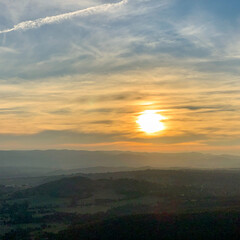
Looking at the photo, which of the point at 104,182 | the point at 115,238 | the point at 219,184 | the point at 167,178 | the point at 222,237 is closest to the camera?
the point at 222,237

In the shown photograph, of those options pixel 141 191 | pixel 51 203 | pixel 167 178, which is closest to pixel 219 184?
pixel 167 178

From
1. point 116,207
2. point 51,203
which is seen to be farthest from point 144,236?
point 51,203

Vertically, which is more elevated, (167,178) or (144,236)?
(167,178)

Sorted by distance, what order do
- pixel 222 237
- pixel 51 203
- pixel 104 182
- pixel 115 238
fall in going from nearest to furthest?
pixel 222 237 < pixel 115 238 < pixel 51 203 < pixel 104 182

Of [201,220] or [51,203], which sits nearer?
[201,220]

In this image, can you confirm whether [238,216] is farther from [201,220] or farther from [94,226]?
[94,226]

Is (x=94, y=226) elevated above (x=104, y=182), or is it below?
below

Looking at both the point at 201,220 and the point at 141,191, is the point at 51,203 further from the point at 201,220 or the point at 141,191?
the point at 201,220

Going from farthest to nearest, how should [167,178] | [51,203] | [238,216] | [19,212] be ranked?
[167,178], [51,203], [19,212], [238,216]

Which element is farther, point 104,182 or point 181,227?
point 104,182
